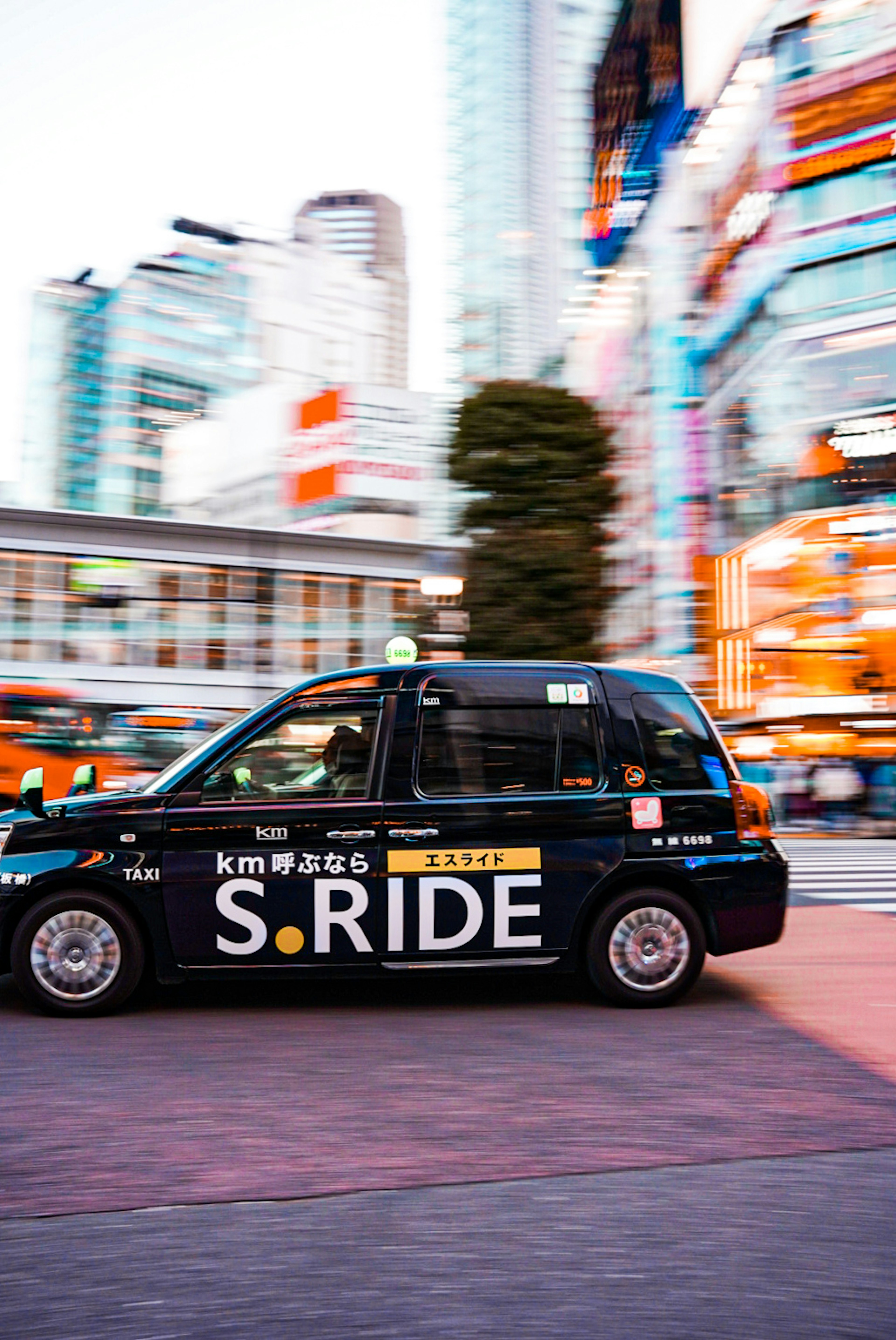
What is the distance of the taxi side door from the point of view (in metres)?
5.93

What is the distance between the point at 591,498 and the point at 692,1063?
2118 centimetres

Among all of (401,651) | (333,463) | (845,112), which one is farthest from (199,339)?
(401,651)

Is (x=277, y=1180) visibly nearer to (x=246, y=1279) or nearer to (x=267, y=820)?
(x=246, y=1279)

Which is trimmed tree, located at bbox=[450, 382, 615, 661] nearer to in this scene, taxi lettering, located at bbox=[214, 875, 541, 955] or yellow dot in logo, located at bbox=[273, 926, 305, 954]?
taxi lettering, located at bbox=[214, 875, 541, 955]

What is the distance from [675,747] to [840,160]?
1196 inches

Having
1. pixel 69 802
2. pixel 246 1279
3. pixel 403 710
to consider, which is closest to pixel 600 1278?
pixel 246 1279

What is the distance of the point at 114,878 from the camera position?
5.89 metres

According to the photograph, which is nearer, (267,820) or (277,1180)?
(277,1180)

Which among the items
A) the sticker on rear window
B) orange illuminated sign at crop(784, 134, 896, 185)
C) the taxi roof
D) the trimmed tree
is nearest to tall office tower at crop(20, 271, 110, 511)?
orange illuminated sign at crop(784, 134, 896, 185)

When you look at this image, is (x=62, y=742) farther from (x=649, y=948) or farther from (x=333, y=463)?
(x=333, y=463)

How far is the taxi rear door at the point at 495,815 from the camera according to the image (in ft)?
19.8

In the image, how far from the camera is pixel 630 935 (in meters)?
6.21

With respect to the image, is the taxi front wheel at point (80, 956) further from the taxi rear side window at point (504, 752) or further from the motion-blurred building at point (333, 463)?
the motion-blurred building at point (333, 463)

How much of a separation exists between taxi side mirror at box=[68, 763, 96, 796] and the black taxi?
694 mm
